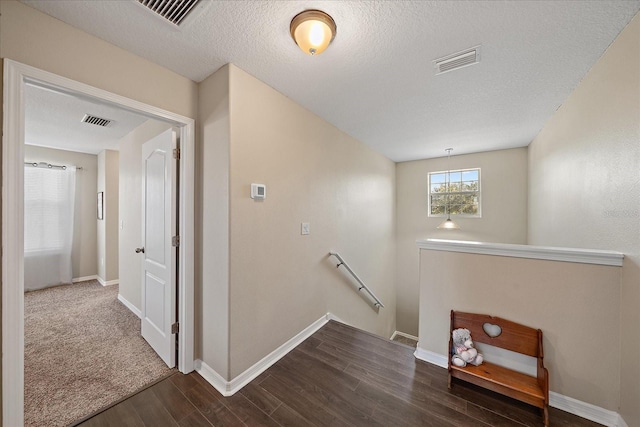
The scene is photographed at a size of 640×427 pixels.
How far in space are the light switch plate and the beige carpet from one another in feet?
5.63

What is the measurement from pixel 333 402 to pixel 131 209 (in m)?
3.44

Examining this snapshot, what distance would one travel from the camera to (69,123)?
3061 millimetres

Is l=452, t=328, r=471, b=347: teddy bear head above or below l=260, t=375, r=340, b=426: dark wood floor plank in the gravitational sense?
above

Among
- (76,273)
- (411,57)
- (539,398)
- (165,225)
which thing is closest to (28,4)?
(165,225)

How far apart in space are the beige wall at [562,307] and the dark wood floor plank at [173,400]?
2215 mm

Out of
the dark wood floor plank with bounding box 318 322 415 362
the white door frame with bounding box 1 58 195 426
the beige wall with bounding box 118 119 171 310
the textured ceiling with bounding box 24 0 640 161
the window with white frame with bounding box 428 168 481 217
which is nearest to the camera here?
the white door frame with bounding box 1 58 195 426

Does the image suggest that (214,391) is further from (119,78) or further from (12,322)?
(119,78)

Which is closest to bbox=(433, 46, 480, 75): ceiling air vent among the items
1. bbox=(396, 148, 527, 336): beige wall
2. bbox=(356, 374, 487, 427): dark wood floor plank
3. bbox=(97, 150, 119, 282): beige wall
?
bbox=(356, 374, 487, 427): dark wood floor plank

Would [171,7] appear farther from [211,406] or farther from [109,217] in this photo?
[109,217]

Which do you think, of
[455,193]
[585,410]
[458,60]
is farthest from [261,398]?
[455,193]

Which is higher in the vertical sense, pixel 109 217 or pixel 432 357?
pixel 109 217

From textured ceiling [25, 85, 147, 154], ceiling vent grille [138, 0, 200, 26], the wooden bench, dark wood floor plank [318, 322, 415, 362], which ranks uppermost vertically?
textured ceiling [25, 85, 147, 154]

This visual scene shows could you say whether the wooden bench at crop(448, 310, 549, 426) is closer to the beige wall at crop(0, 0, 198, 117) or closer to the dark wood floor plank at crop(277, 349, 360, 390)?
the dark wood floor plank at crop(277, 349, 360, 390)

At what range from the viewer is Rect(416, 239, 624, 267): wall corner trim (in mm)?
1487
